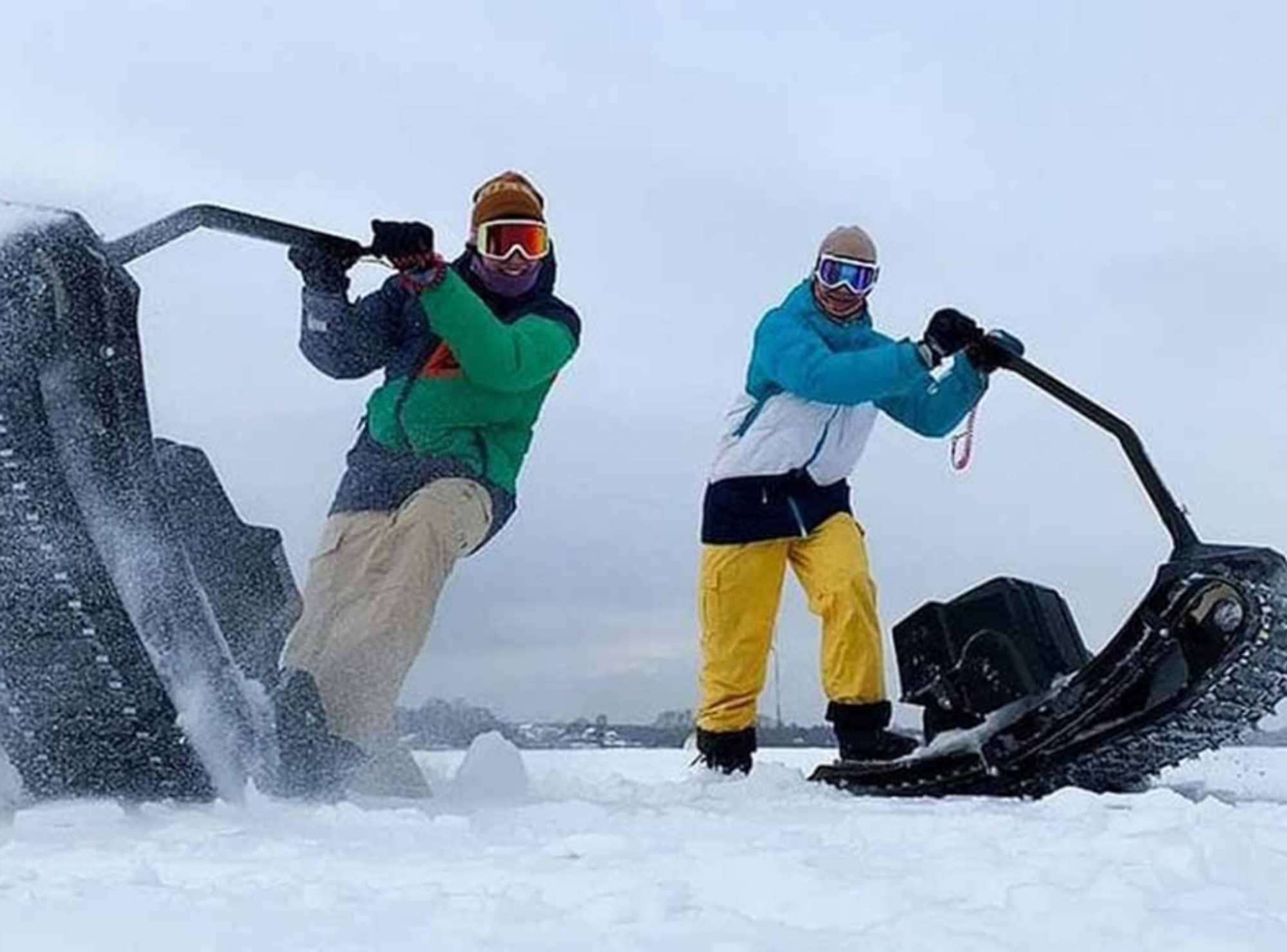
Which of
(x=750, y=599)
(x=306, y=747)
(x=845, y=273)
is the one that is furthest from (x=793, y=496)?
(x=306, y=747)

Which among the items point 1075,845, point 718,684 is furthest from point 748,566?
point 1075,845

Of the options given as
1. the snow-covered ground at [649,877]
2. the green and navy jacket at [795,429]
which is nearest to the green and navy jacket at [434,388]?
the green and navy jacket at [795,429]

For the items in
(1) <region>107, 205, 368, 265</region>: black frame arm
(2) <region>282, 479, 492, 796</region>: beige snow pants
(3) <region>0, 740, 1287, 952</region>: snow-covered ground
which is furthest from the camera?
(2) <region>282, 479, 492, 796</region>: beige snow pants

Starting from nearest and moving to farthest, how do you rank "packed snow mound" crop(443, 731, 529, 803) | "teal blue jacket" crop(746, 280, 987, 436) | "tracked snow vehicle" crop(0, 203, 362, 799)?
"tracked snow vehicle" crop(0, 203, 362, 799), "packed snow mound" crop(443, 731, 529, 803), "teal blue jacket" crop(746, 280, 987, 436)

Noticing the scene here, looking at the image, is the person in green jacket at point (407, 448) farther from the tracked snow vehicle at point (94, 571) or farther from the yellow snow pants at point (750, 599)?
the yellow snow pants at point (750, 599)

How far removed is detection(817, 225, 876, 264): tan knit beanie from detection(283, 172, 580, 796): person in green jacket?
40.9 inches

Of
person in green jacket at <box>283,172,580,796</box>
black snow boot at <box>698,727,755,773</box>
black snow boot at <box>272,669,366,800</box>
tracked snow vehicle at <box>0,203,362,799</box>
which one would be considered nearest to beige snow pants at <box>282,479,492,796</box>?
person in green jacket at <box>283,172,580,796</box>

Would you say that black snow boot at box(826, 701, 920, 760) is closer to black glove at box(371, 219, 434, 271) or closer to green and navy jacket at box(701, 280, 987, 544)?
green and navy jacket at box(701, 280, 987, 544)

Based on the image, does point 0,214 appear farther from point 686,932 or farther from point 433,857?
point 686,932

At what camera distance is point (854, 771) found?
14.9 feet

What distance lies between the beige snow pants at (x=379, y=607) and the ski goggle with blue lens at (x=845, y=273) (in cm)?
148

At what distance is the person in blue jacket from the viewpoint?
16.2 ft

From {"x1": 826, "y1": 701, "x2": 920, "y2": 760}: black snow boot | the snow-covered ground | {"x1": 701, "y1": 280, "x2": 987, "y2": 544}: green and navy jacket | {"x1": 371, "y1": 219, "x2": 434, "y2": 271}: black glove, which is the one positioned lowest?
{"x1": 826, "y1": 701, "x2": 920, "y2": 760}: black snow boot

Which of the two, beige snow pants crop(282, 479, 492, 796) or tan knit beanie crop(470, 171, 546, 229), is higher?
tan knit beanie crop(470, 171, 546, 229)
